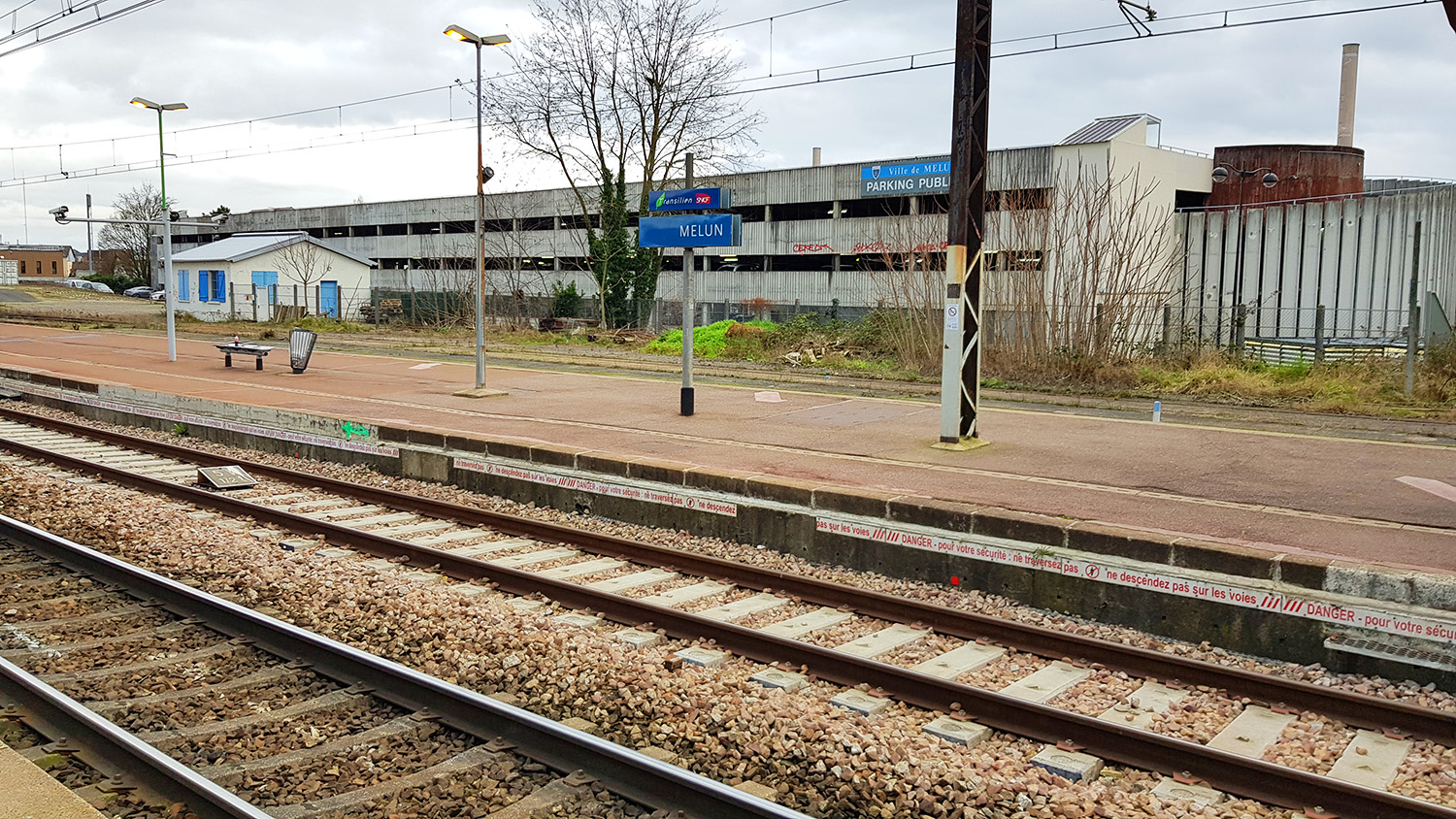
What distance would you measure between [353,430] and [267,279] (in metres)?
39.2

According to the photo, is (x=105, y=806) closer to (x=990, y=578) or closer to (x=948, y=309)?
(x=990, y=578)

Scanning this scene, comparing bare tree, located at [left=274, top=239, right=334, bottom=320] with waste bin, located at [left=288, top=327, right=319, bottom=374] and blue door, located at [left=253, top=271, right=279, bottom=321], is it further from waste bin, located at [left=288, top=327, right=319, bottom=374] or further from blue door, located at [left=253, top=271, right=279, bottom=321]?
waste bin, located at [left=288, top=327, right=319, bottom=374]

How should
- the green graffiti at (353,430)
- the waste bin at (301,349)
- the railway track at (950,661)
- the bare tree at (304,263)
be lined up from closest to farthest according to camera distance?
the railway track at (950,661), the green graffiti at (353,430), the waste bin at (301,349), the bare tree at (304,263)

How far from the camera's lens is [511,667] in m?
5.89

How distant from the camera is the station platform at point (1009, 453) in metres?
8.52

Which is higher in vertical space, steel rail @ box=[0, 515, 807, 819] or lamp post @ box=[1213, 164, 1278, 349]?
lamp post @ box=[1213, 164, 1278, 349]

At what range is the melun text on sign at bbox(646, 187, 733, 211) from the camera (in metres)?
14.8

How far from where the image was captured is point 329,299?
50.2 m

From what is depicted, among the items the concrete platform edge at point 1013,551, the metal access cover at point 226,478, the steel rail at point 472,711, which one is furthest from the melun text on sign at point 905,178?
the steel rail at point 472,711

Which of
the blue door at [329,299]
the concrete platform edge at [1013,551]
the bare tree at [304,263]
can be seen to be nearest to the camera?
the concrete platform edge at [1013,551]

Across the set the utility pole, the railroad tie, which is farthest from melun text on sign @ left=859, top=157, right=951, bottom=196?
the railroad tie

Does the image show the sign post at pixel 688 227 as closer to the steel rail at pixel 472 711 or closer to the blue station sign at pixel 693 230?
the blue station sign at pixel 693 230

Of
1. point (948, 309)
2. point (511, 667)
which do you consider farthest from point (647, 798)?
point (948, 309)

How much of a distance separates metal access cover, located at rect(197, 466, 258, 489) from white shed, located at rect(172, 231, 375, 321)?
36832mm
